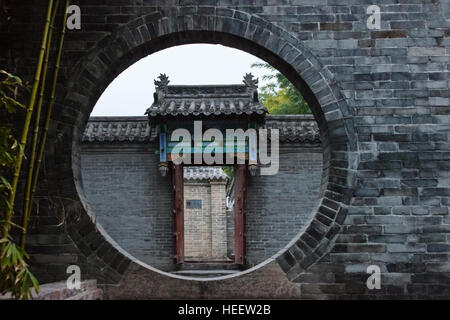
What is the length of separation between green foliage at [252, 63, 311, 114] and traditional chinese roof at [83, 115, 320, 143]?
2.95 m

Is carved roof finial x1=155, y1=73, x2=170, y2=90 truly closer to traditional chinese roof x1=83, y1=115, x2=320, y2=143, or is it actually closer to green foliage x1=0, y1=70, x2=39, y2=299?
traditional chinese roof x1=83, y1=115, x2=320, y2=143

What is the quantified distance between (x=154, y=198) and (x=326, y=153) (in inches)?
217

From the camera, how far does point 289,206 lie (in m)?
8.96

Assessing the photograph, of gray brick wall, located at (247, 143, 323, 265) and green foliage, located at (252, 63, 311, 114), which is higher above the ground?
green foliage, located at (252, 63, 311, 114)

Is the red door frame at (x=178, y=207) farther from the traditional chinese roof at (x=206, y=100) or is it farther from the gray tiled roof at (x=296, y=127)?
the gray tiled roof at (x=296, y=127)

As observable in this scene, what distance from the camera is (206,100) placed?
9188 mm

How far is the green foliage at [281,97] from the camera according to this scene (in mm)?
12492

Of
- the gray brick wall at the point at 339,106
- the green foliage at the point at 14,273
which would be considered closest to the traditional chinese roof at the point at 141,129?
the gray brick wall at the point at 339,106

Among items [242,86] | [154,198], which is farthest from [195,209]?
[242,86]

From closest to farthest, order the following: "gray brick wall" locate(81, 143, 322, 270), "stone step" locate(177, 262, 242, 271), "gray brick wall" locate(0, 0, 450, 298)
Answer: "gray brick wall" locate(0, 0, 450, 298)
"stone step" locate(177, 262, 242, 271)
"gray brick wall" locate(81, 143, 322, 270)

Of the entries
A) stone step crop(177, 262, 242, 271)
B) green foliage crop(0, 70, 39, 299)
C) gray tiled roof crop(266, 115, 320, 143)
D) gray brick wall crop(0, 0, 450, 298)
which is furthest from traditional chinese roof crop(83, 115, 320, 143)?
green foliage crop(0, 70, 39, 299)

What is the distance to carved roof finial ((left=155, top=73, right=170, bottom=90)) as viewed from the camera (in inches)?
362

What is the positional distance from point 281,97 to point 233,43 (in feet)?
40.7

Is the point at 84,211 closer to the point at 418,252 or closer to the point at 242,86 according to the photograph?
the point at 418,252
